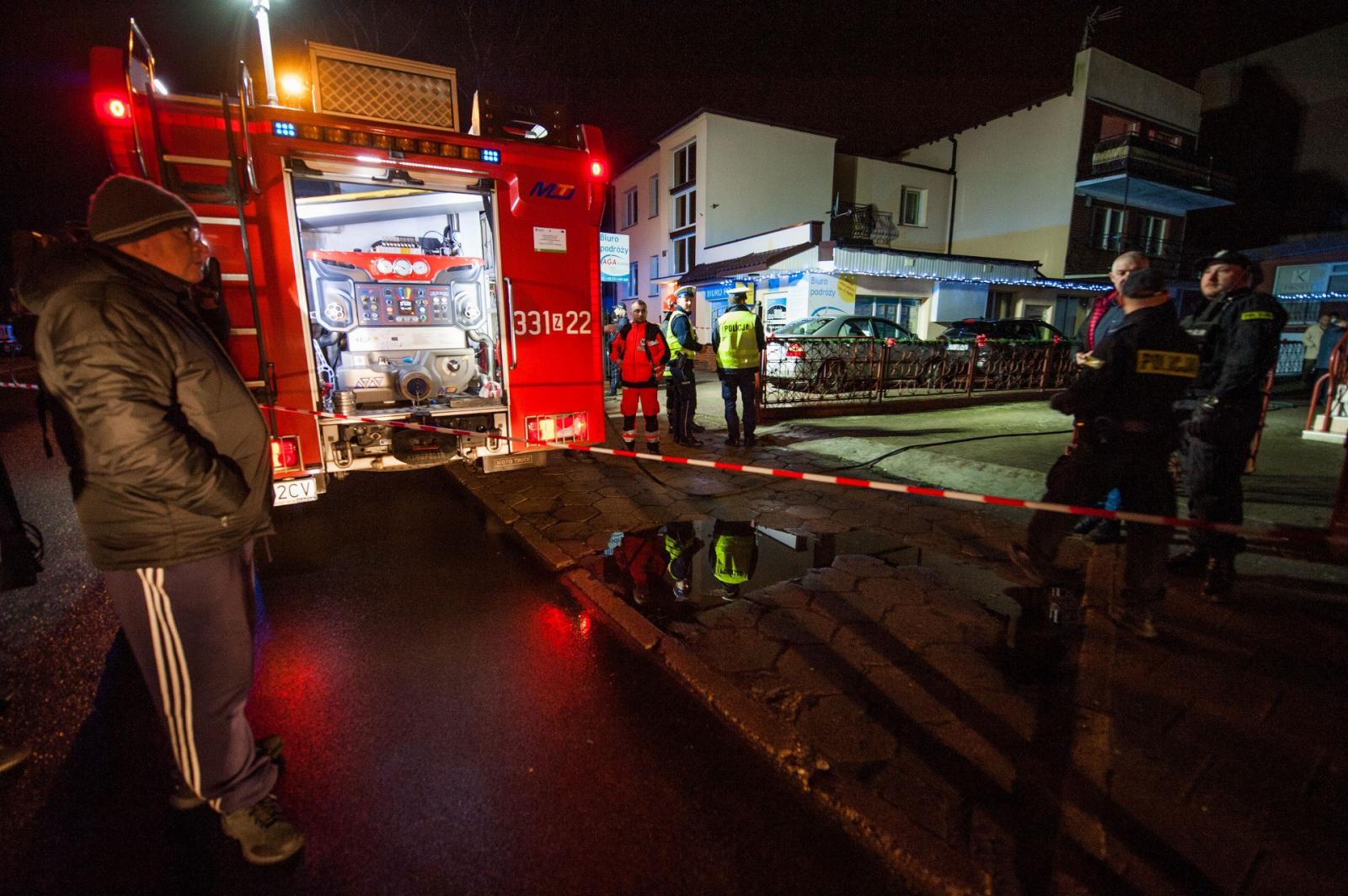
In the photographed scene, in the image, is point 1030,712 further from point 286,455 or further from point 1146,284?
point 286,455

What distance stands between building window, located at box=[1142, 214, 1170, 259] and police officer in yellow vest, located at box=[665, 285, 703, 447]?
2659cm

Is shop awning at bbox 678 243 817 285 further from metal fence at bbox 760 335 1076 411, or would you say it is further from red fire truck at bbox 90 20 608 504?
red fire truck at bbox 90 20 608 504

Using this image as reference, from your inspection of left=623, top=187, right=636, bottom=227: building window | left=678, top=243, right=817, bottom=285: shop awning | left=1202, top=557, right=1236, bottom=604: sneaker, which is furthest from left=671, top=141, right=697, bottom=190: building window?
left=1202, top=557, right=1236, bottom=604: sneaker

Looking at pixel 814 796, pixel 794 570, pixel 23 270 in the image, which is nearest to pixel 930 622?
pixel 794 570

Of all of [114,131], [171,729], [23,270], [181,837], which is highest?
[114,131]

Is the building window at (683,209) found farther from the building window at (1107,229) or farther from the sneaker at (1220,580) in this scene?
the sneaker at (1220,580)

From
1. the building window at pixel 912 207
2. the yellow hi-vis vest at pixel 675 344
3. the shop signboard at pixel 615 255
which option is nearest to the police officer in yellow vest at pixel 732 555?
the yellow hi-vis vest at pixel 675 344

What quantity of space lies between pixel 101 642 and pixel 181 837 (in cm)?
188

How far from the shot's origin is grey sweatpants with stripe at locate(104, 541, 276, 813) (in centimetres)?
176

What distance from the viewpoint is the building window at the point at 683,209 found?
24064 mm

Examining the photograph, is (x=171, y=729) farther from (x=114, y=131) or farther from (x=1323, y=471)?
(x=1323, y=471)

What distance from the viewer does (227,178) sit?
148 inches

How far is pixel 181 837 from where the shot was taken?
201cm

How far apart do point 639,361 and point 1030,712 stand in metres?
5.34
